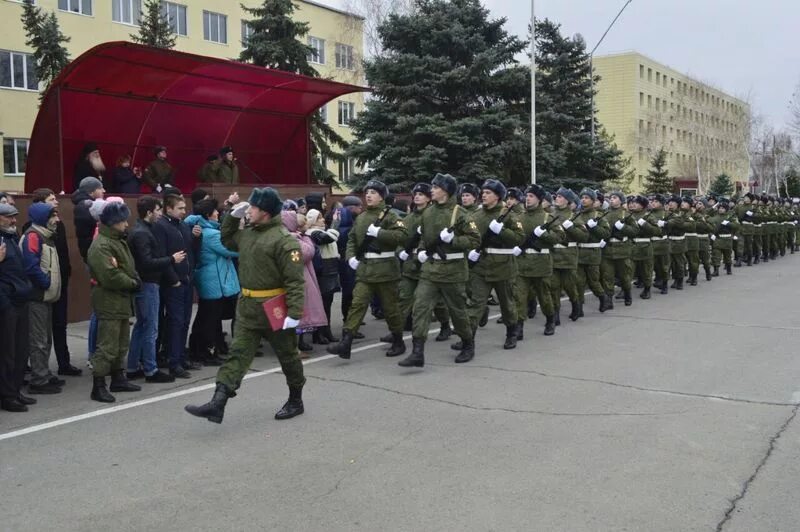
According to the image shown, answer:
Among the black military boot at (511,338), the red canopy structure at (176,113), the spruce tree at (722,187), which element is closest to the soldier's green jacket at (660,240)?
the black military boot at (511,338)

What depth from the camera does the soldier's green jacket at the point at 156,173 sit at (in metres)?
15.2

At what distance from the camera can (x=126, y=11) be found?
35125 millimetres

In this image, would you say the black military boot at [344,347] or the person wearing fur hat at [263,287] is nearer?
the person wearing fur hat at [263,287]

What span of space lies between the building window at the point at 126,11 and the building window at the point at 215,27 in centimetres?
366

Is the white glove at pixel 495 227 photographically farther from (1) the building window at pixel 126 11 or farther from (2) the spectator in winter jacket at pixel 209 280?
(1) the building window at pixel 126 11

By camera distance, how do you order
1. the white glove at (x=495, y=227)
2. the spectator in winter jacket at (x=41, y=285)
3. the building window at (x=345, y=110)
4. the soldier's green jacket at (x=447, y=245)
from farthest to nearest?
the building window at (x=345, y=110), the white glove at (x=495, y=227), the soldier's green jacket at (x=447, y=245), the spectator in winter jacket at (x=41, y=285)

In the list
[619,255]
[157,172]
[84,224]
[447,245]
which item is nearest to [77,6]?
[157,172]

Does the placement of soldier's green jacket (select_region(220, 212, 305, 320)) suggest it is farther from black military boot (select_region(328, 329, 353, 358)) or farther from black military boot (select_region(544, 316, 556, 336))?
black military boot (select_region(544, 316, 556, 336))

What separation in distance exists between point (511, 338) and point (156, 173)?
8.76m

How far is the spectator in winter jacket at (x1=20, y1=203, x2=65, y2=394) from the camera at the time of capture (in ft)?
23.1

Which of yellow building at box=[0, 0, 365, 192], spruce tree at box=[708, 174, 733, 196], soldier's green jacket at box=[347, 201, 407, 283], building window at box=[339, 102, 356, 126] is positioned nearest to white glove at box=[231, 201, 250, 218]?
soldier's green jacket at box=[347, 201, 407, 283]

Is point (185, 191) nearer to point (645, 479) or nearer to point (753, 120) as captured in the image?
point (645, 479)

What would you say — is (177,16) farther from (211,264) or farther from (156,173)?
(211,264)

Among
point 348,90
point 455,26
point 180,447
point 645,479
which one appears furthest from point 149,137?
point 645,479
